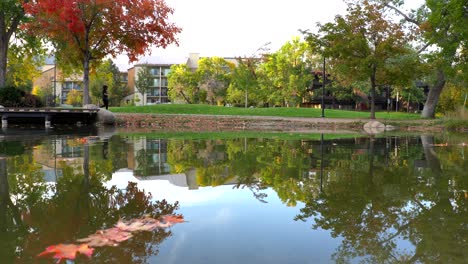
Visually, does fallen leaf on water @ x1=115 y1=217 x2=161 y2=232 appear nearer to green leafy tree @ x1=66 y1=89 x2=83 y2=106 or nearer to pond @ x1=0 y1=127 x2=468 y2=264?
pond @ x1=0 y1=127 x2=468 y2=264

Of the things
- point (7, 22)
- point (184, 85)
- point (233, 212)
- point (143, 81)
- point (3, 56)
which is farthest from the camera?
point (143, 81)

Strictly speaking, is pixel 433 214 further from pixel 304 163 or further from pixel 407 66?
pixel 407 66

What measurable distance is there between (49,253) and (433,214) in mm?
3983

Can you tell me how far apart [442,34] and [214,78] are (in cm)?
4611

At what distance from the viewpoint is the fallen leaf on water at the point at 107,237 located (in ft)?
11.3

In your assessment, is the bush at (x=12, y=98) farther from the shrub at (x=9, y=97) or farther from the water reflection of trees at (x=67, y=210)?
the water reflection of trees at (x=67, y=210)

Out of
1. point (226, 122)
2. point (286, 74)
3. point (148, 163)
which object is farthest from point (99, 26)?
point (286, 74)

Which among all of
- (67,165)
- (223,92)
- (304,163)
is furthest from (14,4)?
(223,92)

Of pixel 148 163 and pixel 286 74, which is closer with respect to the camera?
pixel 148 163

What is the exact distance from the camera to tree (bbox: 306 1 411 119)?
26.9 metres

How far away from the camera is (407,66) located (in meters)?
27.3

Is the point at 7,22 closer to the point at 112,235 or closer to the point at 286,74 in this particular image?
the point at 112,235

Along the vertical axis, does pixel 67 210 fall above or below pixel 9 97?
below

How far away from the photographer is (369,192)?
5594mm
